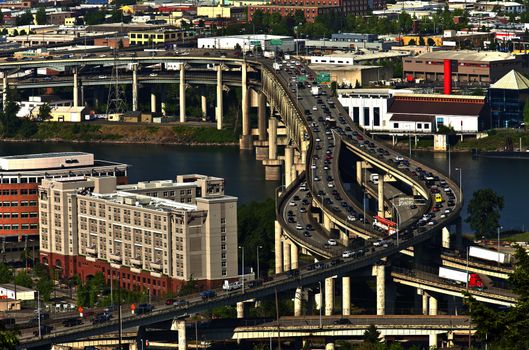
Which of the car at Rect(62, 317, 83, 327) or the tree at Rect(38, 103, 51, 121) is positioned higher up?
the car at Rect(62, 317, 83, 327)

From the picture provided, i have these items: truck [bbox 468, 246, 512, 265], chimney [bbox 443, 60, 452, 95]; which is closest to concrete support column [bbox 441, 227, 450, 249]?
truck [bbox 468, 246, 512, 265]

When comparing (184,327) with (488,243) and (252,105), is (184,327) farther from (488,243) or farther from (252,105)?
(252,105)

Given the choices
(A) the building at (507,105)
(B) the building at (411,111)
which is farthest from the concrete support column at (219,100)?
(A) the building at (507,105)

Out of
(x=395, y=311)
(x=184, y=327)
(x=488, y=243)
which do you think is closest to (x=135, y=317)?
(x=184, y=327)

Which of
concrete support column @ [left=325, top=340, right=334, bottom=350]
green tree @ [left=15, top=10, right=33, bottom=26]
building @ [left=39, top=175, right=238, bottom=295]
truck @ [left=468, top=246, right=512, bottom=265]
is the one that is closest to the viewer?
concrete support column @ [left=325, top=340, right=334, bottom=350]

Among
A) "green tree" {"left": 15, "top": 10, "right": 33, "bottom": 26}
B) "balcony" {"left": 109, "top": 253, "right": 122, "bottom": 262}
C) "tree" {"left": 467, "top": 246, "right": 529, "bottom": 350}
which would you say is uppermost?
"tree" {"left": 467, "top": 246, "right": 529, "bottom": 350}

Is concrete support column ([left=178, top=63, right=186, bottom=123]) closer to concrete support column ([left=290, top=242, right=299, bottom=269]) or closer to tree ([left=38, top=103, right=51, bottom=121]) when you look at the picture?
tree ([left=38, top=103, right=51, bottom=121])

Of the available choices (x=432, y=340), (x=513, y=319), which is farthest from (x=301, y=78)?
(x=513, y=319)
